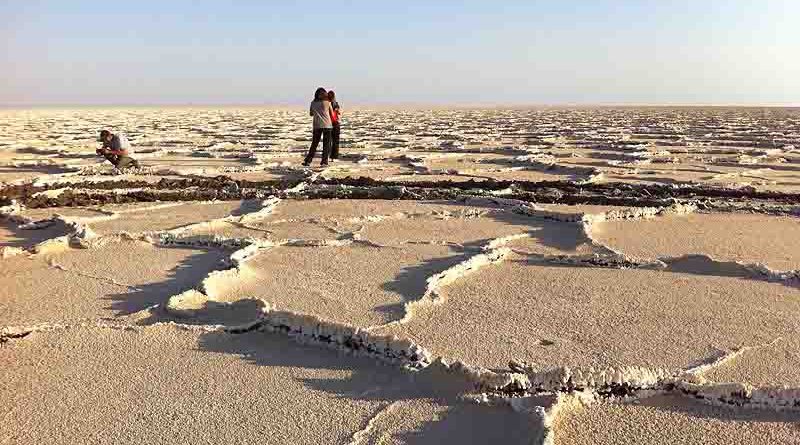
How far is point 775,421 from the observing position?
5.92ft

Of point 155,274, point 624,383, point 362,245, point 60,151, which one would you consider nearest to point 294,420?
point 624,383

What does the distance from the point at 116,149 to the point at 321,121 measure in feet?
7.44

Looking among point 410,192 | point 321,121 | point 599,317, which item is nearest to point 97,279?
point 599,317

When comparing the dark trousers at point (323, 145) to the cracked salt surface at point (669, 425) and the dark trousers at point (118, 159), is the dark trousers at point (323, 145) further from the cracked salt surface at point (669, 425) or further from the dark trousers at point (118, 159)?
the cracked salt surface at point (669, 425)

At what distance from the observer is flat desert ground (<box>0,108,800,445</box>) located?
71.5 inches

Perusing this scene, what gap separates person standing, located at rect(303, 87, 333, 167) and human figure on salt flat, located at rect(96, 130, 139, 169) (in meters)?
1.90

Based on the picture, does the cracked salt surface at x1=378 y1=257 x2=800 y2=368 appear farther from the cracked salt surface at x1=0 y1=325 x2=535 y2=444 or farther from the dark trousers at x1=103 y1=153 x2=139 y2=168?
the dark trousers at x1=103 y1=153 x2=139 y2=168

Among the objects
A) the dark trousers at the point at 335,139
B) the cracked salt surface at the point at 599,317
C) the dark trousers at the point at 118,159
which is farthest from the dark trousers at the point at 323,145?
the cracked salt surface at the point at 599,317

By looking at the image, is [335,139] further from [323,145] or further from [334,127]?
[323,145]

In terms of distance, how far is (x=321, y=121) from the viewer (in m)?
8.36

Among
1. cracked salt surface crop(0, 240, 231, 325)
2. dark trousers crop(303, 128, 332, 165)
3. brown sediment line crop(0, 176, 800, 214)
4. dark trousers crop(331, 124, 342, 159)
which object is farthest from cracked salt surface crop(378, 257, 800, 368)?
dark trousers crop(331, 124, 342, 159)

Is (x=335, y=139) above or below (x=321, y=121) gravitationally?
below

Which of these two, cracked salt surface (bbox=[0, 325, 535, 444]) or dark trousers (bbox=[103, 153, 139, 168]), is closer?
cracked salt surface (bbox=[0, 325, 535, 444])

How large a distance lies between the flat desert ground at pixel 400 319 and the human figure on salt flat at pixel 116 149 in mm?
1825
